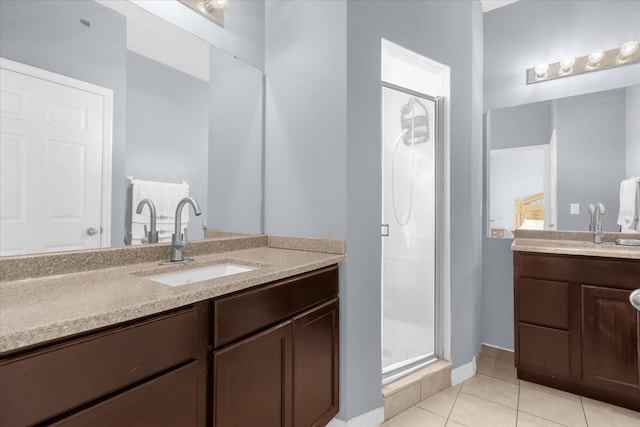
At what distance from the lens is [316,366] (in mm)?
1474

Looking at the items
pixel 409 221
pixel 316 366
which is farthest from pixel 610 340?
pixel 316 366

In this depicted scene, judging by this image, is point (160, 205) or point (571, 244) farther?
point (571, 244)

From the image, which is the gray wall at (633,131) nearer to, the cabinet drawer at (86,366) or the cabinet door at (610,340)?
the cabinet door at (610,340)

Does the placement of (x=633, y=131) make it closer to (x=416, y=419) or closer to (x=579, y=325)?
(x=579, y=325)

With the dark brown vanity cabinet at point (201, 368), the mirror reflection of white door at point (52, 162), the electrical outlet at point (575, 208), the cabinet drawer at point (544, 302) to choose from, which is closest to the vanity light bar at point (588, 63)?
the electrical outlet at point (575, 208)

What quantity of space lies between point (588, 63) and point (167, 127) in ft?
9.29

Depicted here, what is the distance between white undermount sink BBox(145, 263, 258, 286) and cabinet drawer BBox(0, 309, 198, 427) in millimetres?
427

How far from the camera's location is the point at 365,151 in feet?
5.67

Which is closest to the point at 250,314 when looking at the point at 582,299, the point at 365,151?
the point at 365,151

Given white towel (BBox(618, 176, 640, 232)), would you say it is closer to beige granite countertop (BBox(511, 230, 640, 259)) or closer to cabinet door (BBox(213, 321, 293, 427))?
beige granite countertop (BBox(511, 230, 640, 259))

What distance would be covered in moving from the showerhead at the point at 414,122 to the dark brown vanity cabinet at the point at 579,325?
1.02m

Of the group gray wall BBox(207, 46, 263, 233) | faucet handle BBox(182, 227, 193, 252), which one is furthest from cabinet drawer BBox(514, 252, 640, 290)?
faucet handle BBox(182, 227, 193, 252)

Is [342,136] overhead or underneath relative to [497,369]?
overhead

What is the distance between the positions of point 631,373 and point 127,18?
308 centimetres
